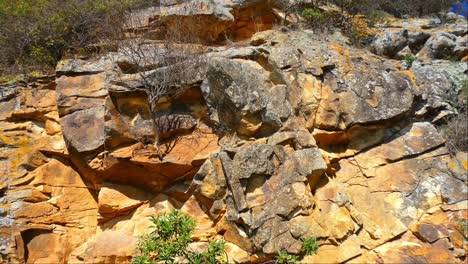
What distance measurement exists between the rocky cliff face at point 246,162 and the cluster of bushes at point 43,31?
1172mm

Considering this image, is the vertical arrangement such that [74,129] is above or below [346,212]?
above

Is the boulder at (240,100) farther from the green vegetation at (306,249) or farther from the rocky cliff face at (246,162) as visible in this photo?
the green vegetation at (306,249)

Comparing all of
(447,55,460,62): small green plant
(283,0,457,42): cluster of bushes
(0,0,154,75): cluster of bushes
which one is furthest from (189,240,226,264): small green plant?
(447,55,460,62): small green plant

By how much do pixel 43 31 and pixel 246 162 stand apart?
6.78 metres

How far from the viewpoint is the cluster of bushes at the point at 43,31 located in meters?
9.10

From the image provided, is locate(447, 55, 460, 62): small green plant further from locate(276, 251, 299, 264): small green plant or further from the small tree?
locate(276, 251, 299, 264): small green plant

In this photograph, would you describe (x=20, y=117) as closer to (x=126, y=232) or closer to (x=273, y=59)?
(x=126, y=232)

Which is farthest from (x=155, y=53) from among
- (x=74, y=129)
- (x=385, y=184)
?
(x=385, y=184)

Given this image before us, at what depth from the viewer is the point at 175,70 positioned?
25.3 feet

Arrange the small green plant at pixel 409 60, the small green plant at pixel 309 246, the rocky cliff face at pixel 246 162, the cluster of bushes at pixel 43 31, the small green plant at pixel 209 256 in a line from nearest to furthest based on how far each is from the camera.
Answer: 1. the small green plant at pixel 209 256
2. the small green plant at pixel 309 246
3. the rocky cliff face at pixel 246 162
4. the cluster of bushes at pixel 43 31
5. the small green plant at pixel 409 60

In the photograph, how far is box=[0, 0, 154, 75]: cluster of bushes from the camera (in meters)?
9.10

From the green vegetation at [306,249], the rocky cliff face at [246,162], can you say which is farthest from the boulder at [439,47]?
the green vegetation at [306,249]

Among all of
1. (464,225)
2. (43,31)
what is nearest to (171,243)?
(464,225)

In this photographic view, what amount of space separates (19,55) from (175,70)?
450cm
